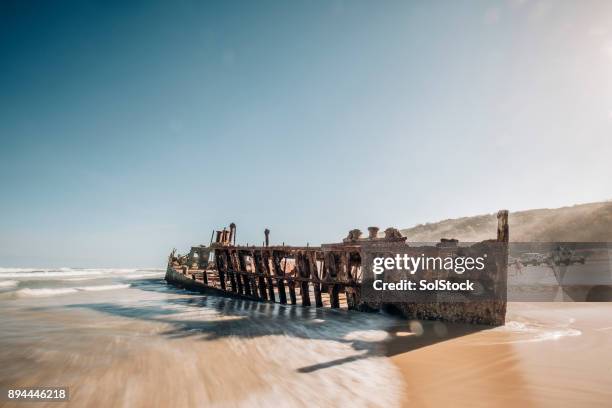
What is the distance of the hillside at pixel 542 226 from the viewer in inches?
2158

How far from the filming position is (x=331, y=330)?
884cm

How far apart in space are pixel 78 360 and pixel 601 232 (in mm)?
70170

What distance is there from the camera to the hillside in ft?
180

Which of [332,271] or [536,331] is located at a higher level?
[332,271]

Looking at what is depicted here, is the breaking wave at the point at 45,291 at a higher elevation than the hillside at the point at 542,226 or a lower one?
lower

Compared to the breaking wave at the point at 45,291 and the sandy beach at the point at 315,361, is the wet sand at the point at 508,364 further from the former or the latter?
the breaking wave at the point at 45,291

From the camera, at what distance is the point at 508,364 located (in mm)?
5555

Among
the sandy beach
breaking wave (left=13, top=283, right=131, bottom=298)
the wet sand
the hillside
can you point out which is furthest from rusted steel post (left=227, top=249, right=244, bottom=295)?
the hillside

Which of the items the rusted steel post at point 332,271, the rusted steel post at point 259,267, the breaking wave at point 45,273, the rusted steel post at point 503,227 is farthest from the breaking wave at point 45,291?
the rusted steel post at point 503,227

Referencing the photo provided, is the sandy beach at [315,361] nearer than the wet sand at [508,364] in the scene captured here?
No

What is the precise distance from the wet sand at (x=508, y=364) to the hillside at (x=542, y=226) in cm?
5801

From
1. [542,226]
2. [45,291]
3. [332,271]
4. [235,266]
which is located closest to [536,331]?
[332,271]

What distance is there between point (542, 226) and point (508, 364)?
74.1m

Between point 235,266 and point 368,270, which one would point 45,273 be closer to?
point 235,266
